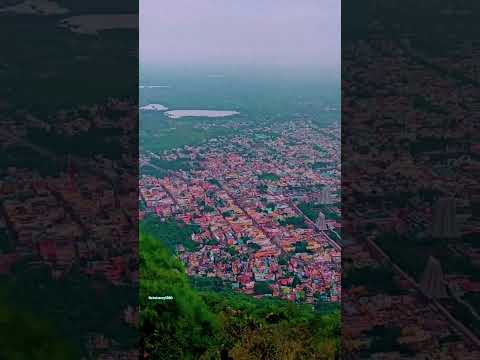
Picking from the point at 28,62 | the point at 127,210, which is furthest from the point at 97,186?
the point at 28,62

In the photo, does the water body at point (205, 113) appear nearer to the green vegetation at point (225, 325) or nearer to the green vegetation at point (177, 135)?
the green vegetation at point (177, 135)

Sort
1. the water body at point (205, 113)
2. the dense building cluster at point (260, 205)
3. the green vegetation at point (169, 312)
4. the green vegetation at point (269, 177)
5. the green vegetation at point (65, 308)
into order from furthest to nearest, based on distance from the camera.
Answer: the water body at point (205, 113) < the green vegetation at point (269, 177) < the dense building cluster at point (260, 205) < the green vegetation at point (169, 312) < the green vegetation at point (65, 308)

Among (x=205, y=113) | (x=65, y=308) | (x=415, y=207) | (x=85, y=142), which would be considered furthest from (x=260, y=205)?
(x=65, y=308)

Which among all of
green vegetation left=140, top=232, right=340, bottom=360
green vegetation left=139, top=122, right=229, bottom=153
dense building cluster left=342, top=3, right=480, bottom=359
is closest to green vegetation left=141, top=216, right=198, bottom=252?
green vegetation left=140, top=232, right=340, bottom=360

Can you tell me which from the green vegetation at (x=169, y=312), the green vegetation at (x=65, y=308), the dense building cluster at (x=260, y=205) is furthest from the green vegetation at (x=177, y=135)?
the green vegetation at (x=65, y=308)

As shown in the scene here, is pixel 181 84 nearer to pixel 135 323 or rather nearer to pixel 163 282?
pixel 163 282

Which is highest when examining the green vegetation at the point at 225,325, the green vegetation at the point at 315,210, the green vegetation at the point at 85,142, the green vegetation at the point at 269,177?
the green vegetation at the point at 85,142

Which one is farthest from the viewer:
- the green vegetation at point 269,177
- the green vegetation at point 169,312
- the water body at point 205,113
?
the water body at point 205,113
